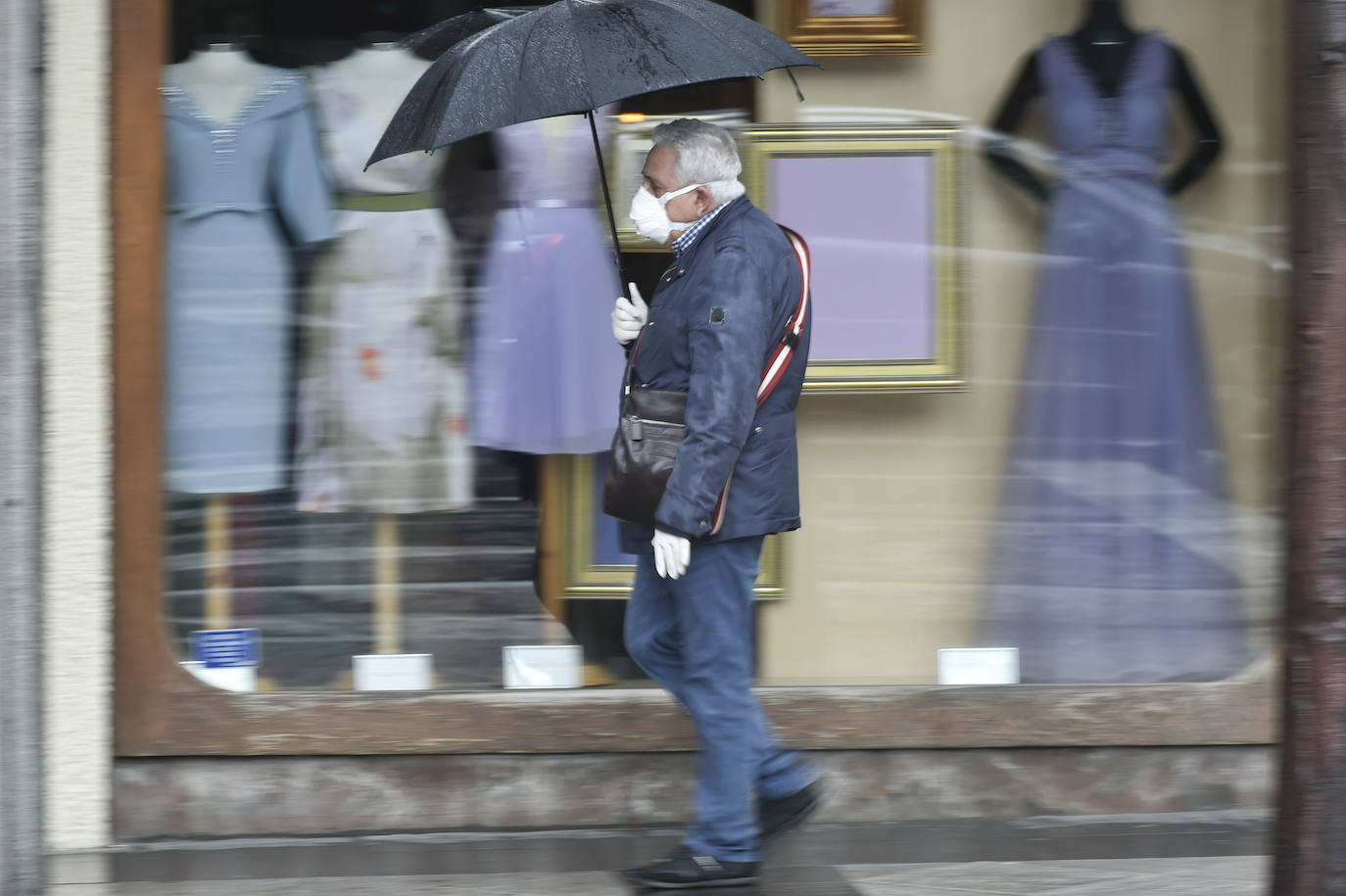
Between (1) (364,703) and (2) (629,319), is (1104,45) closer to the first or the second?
(2) (629,319)

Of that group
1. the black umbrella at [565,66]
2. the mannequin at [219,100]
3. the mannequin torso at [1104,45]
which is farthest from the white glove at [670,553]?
the mannequin torso at [1104,45]

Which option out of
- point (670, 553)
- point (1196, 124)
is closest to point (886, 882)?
point (670, 553)

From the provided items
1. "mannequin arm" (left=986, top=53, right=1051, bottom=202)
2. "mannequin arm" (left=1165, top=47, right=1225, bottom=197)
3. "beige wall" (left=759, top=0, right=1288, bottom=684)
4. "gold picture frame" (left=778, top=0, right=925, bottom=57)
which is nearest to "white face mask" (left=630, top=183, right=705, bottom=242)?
"beige wall" (left=759, top=0, right=1288, bottom=684)

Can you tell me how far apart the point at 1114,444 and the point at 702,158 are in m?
1.89

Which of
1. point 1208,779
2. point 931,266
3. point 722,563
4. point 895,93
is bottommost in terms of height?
point 1208,779

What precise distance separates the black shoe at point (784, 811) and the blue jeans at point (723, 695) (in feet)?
0.13

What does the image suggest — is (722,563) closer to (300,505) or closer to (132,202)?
(300,505)

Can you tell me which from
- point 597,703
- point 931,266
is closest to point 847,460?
point 931,266

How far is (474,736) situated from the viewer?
4941mm

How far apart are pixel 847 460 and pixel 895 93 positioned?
1.16m

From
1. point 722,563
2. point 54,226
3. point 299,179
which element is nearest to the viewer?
point 722,563

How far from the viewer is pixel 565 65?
12.1 feet

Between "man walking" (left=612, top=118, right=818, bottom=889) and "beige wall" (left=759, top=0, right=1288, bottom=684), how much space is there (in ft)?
3.26

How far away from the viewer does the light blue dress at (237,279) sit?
16.4ft
